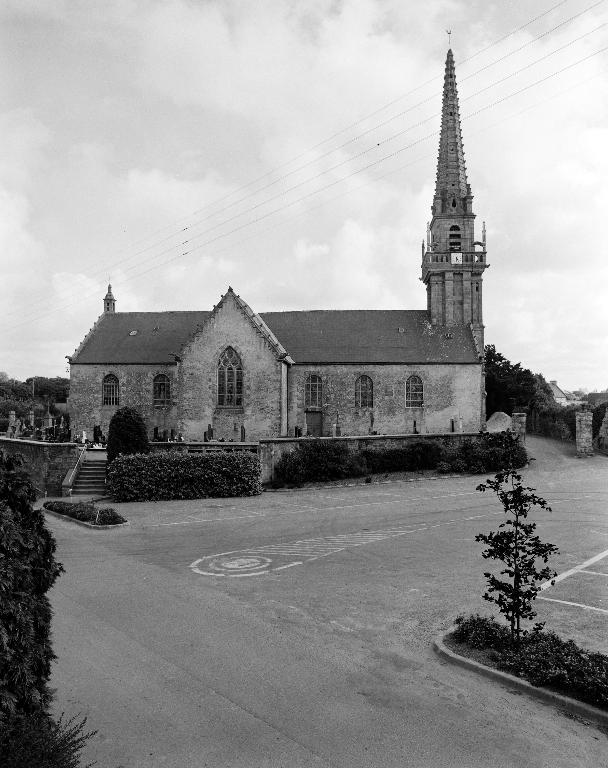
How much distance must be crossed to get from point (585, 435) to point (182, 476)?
2847cm

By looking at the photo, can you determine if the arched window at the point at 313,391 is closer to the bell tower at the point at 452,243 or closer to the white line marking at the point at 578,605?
the bell tower at the point at 452,243

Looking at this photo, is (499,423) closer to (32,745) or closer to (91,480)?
(91,480)

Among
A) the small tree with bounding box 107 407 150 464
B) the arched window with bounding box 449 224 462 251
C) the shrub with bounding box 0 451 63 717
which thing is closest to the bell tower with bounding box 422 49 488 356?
the arched window with bounding box 449 224 462 251

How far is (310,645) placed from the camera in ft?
31.8

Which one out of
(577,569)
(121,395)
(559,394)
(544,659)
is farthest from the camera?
(559,394)

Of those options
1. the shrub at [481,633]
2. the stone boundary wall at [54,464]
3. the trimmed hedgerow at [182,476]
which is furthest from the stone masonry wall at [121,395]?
the shrub at [481,633]

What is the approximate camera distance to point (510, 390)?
5653 cm

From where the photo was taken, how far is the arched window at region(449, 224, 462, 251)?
49500mm

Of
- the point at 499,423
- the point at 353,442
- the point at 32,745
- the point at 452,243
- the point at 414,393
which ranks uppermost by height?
the point at 452,243

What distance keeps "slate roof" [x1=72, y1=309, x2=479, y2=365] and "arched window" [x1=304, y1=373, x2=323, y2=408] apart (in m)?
1.31

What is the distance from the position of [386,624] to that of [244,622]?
8.17ft

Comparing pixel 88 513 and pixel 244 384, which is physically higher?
pixel 244 384

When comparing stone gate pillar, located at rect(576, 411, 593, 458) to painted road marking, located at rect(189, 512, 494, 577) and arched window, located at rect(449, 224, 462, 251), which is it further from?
painted road marking, located at rect(189, 512, 494, 577)

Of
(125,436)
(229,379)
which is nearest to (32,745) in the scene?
(125,436)
